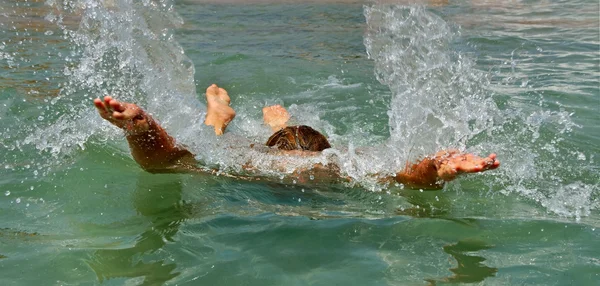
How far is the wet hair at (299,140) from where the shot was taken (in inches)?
198

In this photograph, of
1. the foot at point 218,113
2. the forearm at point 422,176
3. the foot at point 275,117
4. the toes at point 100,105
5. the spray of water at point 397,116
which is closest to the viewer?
the toes at point 100,105

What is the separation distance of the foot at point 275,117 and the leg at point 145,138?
192cm

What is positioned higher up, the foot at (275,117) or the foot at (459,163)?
the foot at (459,163)

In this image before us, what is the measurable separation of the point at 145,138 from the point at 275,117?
2481 millimetres

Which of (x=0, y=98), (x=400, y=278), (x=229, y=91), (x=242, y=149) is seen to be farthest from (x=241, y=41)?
(x=400, y=278)

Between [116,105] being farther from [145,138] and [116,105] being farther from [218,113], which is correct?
[218,113]

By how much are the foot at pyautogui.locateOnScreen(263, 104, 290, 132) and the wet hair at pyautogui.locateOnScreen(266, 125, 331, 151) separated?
1.42 meters

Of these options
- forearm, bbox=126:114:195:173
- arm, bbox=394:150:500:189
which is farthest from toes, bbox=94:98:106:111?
arm, bbox=394:150:500:189

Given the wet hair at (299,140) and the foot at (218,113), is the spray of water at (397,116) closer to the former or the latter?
the wet hair at (299,140)

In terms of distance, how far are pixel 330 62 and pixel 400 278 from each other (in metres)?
6.80

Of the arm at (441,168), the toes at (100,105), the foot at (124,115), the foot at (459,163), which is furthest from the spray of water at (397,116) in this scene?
the toes at (100,105)

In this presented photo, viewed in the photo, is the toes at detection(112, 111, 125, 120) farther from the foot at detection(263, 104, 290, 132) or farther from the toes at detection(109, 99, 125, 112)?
the foot at detection(263, 104, 290, 132)

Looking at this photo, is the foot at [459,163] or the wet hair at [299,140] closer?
the foot at [459,163]

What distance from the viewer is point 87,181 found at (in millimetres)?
4891
